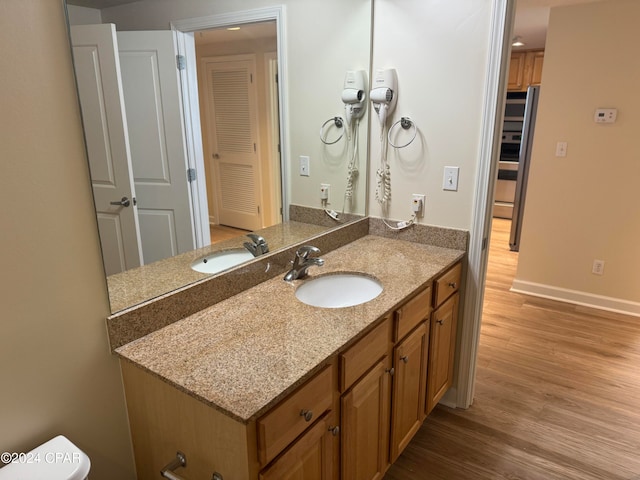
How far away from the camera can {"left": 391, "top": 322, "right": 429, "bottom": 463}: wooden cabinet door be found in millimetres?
1737

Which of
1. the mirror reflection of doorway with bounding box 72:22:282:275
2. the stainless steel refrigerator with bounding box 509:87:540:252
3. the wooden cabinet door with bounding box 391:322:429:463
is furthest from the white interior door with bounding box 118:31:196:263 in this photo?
the stainless steel refrigerator with bounding box 509:87:540:252

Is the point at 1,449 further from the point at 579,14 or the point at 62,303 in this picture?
the point at 579,14

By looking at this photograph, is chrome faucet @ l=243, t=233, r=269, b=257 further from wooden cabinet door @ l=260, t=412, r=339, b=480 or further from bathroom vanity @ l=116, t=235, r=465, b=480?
wooden cabinet door @ l=260, t=412, r=339, b=480

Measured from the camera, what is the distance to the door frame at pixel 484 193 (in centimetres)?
187

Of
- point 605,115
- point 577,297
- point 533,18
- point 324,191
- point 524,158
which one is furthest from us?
point 524,158

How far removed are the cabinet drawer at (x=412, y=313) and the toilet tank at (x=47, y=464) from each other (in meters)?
1.06

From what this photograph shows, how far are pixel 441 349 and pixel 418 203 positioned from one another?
717mm

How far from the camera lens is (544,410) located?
234 centimetres

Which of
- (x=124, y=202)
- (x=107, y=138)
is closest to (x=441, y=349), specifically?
(x=124, y=202)

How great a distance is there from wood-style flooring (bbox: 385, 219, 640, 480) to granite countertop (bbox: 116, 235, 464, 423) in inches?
34.6

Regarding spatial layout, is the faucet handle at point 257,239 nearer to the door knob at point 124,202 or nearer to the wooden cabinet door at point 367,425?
the door knob at point 124,202

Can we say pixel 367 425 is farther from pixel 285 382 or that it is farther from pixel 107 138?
pixel 107 138

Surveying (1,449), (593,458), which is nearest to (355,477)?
(1,449)

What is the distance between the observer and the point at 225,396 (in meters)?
1.06
